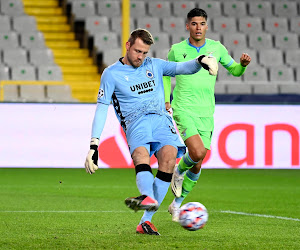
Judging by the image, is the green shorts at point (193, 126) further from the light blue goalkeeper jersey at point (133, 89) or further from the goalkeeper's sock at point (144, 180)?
the goalkeeper's sock at point (144, 180)

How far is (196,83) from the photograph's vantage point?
789 cm

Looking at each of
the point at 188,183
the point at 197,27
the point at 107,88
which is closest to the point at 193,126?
the point at 188,183

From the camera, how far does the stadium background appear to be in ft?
45.1

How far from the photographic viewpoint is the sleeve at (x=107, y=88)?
20.6 feet

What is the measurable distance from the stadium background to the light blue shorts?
23.5 feet

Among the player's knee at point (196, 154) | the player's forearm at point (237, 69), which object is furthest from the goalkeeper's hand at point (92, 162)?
the player's forearm at point (237, 69)

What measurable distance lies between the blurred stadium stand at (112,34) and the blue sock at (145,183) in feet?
38.7

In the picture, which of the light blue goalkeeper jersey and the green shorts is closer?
the light blue goalkeeper jersey

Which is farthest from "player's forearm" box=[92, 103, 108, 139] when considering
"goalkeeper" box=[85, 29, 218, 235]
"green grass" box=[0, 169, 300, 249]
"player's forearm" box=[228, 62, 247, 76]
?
"player's forearm" box=[228, 62, 247, 76]

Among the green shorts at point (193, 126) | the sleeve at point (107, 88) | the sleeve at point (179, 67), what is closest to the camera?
the sleeve at point (107, 88)

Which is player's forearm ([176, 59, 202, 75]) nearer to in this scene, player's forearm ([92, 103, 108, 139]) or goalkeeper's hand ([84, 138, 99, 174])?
player's forearm ([92, 103, 108, 139])

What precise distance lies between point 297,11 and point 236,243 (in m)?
16.0

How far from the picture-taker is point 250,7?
68.7 ft

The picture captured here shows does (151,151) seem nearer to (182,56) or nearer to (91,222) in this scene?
(91,222)
